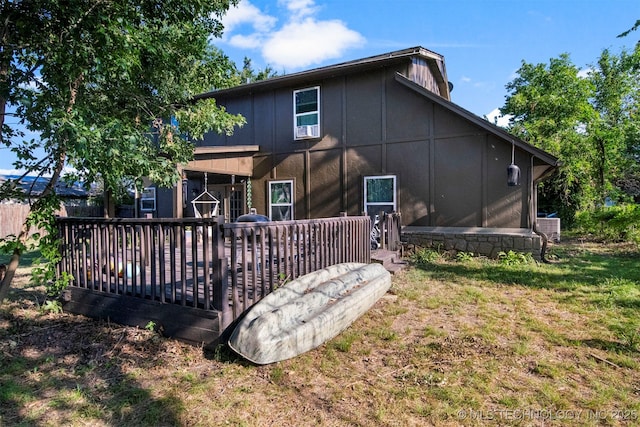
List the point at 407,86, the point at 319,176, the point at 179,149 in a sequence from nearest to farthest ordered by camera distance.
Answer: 1. the point at 179,149
2. the point at 407,86
3. the point at 319,176

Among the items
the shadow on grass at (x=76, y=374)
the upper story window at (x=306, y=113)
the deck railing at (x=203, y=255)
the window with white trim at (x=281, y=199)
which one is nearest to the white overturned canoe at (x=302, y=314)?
the deck railing at (x=203, y=255)

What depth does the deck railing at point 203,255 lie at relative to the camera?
3490 mm

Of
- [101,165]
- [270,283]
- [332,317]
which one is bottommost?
[332,317]

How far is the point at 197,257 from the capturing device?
3936 millimetres

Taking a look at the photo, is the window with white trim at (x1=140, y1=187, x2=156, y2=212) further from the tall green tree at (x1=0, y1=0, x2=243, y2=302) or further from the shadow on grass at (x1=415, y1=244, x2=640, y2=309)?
the shadow on grass at (x1=415, y1=244, x2=640, y2=309)

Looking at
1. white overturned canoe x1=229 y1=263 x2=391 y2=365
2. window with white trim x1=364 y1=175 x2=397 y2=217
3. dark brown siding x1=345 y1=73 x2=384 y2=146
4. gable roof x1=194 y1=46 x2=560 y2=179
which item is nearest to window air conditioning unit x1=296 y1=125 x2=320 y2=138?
dark brown siding x1=345 y1=73 x2=384 y2=146

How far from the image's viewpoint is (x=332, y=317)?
3.73 metres

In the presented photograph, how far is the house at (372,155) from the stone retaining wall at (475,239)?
0.12m

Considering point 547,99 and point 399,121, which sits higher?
point 547,99

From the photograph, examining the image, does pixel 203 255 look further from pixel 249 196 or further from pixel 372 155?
pixel 249 196

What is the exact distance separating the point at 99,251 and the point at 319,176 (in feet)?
23.1

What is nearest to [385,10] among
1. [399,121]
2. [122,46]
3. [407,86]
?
[407,86]

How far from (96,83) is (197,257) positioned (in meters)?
2.28

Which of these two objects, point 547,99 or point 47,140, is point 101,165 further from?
point 547,99
